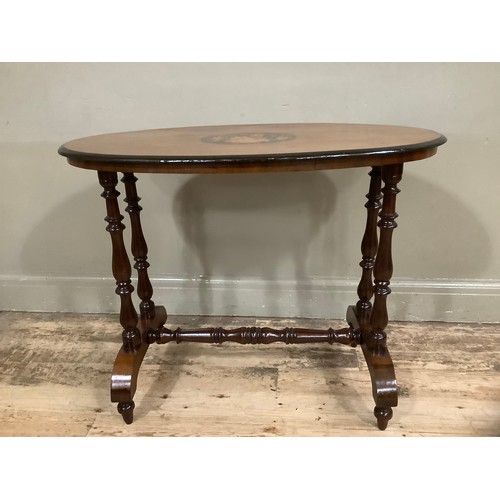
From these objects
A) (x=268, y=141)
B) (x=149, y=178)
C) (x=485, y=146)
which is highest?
(x=268, y=141)

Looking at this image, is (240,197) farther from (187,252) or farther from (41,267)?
(41,267)

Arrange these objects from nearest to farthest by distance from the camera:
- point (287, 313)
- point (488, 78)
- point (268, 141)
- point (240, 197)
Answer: point (268, 141) < point (488, 78) < point (240, 197) < point (287, 313)

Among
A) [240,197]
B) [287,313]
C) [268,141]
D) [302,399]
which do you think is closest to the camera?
[268,141]

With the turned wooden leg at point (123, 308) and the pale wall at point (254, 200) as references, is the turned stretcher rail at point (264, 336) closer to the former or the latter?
the turned wooden leg at point (123, 308)

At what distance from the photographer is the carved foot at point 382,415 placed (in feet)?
5.37

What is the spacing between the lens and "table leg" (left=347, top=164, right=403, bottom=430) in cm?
150

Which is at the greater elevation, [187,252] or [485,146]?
[485,146]

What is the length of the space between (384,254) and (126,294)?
0.88 m

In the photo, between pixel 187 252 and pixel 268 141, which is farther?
pixel 187 252

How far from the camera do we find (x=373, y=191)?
182 centimetres

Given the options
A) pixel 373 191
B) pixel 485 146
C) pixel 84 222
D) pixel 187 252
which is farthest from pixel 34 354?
pixel 485 146

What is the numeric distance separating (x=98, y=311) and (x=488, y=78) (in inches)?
80.7

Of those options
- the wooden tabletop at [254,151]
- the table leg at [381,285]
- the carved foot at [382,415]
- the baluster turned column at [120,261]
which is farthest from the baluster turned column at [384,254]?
the baluster turned column at [120,261]

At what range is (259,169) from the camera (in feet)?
4.21
